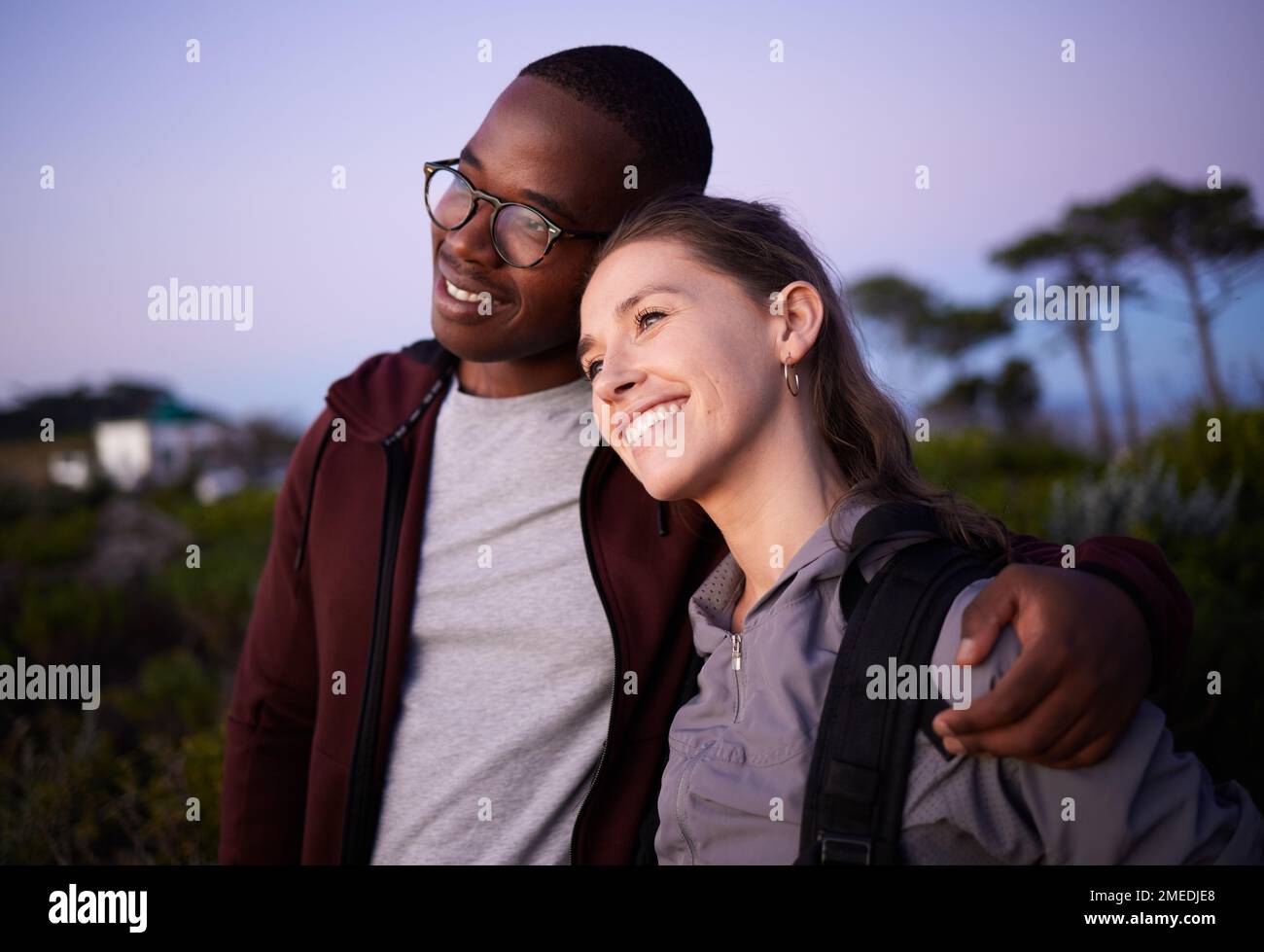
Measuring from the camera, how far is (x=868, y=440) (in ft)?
7.00

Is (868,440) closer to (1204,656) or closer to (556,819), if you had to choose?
(556,819)

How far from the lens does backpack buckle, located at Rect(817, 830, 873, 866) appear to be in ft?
5.04

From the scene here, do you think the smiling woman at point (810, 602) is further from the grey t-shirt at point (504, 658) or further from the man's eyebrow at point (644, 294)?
the grey t-shirt at point (504, 658)

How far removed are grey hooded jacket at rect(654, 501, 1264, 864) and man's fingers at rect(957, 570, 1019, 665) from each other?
4cm

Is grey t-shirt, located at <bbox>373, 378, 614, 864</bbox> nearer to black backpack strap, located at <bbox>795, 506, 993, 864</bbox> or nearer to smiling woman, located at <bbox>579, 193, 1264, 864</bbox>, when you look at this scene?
smiling woman, located at <bbox>579, 193, 1264, 864</bbox>

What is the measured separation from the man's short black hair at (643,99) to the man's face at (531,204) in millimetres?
37

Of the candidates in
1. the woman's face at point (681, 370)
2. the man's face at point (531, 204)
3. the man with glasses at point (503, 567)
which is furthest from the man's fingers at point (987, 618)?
the man's face at point (531, 204)

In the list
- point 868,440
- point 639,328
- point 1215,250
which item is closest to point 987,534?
point 868,440

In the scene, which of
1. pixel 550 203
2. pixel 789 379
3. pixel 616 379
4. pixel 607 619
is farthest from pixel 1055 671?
pixel 550 203

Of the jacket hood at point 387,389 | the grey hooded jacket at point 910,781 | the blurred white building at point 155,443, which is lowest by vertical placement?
the blurred white building at point 155,443

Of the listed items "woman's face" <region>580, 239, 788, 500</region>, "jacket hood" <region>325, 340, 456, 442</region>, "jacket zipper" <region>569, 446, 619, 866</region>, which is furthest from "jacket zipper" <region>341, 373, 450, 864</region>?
"woman's face" <region>580, 239, 788, 500</region>

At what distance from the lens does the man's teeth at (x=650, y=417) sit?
1.96 metres
